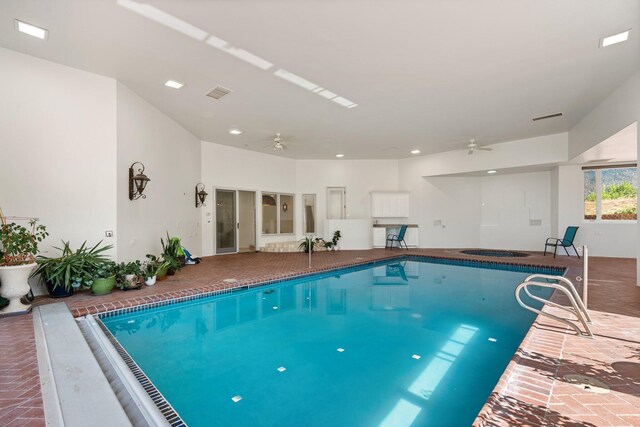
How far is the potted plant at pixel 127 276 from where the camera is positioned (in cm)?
455

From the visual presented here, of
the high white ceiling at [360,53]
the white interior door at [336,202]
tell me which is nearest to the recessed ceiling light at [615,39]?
the high white ceiling at [360,53]

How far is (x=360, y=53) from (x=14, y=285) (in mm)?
4801

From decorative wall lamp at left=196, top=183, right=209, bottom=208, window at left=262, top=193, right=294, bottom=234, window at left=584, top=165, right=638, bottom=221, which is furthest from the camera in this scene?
window at left=262, top=193, right=294, bottom=234

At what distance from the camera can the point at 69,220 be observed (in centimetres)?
439

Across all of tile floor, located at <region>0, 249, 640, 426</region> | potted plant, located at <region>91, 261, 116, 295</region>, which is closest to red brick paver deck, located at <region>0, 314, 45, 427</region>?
tile floor, located at <region>0, 249, 640, 426</region>

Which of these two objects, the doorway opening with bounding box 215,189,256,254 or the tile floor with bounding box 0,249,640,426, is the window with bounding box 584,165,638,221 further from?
the doorway opening with bounding box 215,189,256,254

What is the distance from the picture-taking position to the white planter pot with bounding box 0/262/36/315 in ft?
11.1

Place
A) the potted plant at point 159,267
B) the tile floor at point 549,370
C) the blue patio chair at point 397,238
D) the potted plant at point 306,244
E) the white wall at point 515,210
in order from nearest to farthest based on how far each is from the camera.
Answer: the tile floor at point 549,370
the potted plant at point 159,267
the white wall at point 515,210
the potted plant at point 306,244
the blue patio chair at point 397,238

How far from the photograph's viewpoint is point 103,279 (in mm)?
4305

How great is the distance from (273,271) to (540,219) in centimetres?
812

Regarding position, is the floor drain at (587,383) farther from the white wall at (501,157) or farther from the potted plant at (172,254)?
the white wall at (501,157)

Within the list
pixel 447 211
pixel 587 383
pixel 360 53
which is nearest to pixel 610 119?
pixel 360 53

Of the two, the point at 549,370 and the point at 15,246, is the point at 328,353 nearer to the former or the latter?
the point at 549,370

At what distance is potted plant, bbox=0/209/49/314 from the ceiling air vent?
10.2ft
